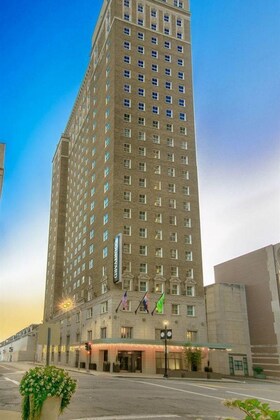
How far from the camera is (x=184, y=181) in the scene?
7300 cm

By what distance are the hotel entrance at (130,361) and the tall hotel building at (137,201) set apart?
0.14 m

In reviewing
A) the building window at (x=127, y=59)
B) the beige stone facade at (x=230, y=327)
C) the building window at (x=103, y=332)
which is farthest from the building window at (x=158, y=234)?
the building window at (x=127, y=59)

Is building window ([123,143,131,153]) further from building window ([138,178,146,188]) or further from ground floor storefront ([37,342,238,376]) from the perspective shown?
ground floor storefront ([37,342,238,376])

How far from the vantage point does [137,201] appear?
67.6 m

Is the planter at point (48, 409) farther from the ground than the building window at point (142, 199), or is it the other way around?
the building window at point (142, 199)

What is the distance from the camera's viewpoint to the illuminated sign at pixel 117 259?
60.2m

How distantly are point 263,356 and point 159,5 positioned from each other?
7132 centimetres

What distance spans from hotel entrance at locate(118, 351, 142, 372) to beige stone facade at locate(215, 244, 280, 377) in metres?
19.9

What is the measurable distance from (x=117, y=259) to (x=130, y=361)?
49.1 ft

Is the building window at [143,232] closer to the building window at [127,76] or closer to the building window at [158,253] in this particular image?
the building window at [158,253]

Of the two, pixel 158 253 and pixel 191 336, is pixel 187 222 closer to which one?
pixel 158 253

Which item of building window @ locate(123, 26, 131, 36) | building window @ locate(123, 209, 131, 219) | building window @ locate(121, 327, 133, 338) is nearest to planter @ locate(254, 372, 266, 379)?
building window @ locate(121, 327, 133, 338)

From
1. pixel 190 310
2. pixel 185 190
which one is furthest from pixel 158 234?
pixel 190 310

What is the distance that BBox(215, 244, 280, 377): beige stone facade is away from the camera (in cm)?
6172
